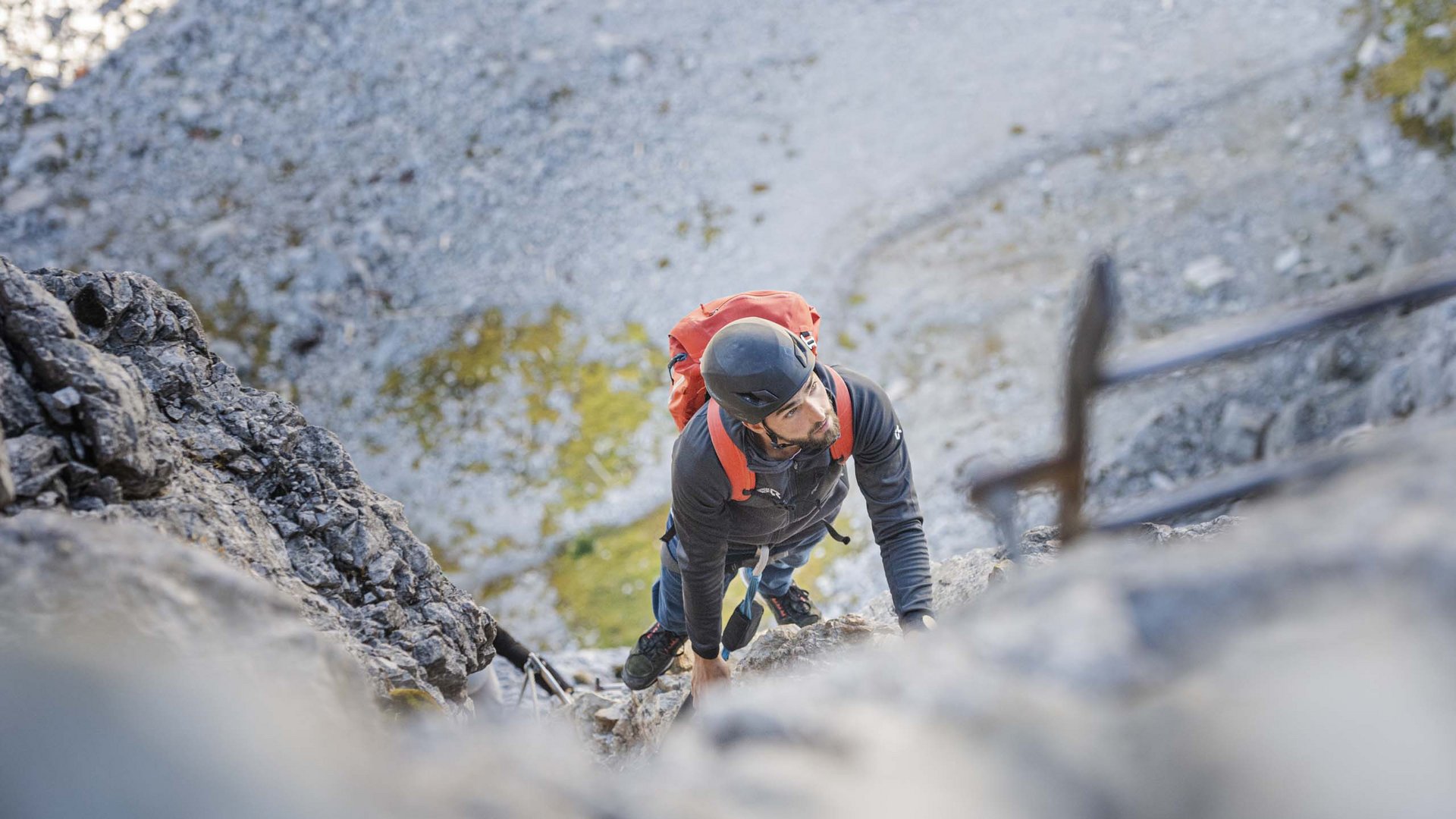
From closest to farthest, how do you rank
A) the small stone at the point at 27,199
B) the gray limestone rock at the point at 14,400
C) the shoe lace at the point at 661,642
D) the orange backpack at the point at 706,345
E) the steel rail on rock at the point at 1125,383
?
the steel rail on rock at the point at 1125,383 → the gray limestone rock at the point at 14,400 → the orange backpack at the point at 706,345 → the shoe lace at the point at 661,642 → the small stone at the point at 27,199

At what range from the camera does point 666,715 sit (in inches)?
213

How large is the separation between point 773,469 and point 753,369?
2.35ft

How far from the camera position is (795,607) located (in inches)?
233

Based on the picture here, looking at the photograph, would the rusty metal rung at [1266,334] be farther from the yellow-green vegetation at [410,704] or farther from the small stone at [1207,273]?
the small stone at [1207,273]

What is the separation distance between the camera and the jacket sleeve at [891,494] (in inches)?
163

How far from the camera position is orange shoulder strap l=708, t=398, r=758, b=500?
12.9 ft

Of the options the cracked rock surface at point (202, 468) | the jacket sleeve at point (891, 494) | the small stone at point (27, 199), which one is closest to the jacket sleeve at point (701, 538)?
the jacket sleeve at point (891, 494)

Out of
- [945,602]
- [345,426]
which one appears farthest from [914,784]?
[345,426]

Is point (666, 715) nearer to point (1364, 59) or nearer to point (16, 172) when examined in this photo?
point (1364, 59)

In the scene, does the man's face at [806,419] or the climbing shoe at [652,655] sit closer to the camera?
the man's face at [806,419]

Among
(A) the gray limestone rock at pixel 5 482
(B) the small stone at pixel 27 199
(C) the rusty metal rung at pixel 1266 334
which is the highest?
(B) the small stone at pixel 27 199

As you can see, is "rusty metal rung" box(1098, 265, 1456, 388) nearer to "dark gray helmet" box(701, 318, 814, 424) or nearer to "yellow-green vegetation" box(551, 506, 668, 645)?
"dark gray helmet" box(701, 318, 814, 424)

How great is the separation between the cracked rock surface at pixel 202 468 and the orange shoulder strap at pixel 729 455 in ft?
5.64

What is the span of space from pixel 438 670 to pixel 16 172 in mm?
13688
